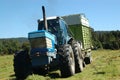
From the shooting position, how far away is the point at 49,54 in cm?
1617

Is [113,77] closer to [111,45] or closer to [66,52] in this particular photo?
[66,52]

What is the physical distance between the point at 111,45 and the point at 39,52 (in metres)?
45.5

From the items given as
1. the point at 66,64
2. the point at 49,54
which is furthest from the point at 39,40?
the point at 66,64

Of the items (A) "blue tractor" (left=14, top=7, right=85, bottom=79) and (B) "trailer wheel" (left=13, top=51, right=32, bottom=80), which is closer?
(A) "blue tractor" (left=14, top=7, right=85, bottom=79)

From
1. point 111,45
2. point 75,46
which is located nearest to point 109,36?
point 111,45

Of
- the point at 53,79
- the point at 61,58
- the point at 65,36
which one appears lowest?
the point at 53,79

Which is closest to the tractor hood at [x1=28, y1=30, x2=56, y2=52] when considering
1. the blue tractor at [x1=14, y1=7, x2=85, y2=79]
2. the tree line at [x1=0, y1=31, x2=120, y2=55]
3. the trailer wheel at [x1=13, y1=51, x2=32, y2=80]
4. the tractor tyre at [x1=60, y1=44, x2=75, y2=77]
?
the blue tractor at [x1=14, y1=7, x2=85, y2=79]

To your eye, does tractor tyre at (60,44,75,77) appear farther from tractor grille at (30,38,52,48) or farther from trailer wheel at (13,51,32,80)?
trailer wheel at (13,51,32,80)

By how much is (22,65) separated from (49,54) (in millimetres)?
1781

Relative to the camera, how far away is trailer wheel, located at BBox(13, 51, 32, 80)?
1678 cm

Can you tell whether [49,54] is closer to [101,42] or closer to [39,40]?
[39,40]

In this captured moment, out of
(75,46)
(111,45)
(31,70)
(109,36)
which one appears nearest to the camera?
(31,70)

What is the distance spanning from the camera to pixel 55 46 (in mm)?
17656

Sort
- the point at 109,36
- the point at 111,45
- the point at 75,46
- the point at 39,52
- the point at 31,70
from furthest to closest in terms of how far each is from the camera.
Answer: the point at 109,36
the point at 111,45
the point at 75,46
the point at 31,70
the point at 39,52
